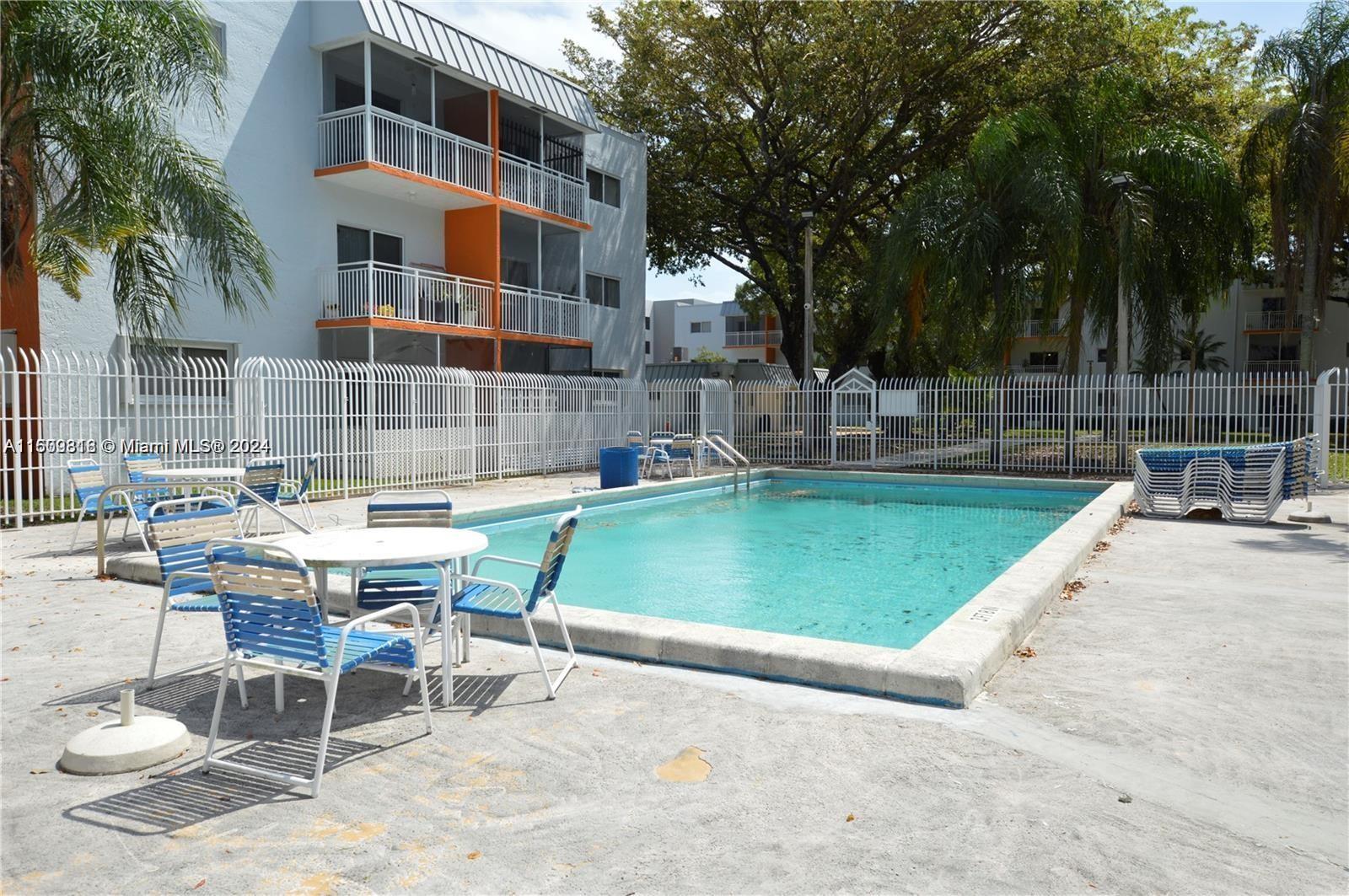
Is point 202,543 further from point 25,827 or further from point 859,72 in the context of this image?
point 859,72

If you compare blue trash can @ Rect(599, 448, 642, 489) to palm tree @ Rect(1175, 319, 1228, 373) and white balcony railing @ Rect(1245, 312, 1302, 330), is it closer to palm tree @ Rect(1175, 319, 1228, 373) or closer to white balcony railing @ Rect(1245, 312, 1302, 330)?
palm tree @ Rect(1175, 319, 1228, 373)

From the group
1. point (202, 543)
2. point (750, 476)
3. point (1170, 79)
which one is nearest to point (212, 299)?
point (750, 476)

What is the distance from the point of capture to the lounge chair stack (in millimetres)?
11820

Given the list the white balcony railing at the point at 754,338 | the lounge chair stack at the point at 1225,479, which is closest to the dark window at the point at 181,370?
the lounge chair stack at the point at 1225,479

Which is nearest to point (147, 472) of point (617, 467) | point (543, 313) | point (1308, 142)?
point (617, 467)

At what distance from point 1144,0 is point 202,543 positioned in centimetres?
2884

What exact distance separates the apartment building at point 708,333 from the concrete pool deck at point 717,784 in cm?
5892

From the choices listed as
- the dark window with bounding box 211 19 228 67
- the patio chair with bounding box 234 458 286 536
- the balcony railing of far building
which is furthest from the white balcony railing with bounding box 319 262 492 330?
the patio chair with bounding box 234 458 286 536

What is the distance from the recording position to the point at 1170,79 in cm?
2377

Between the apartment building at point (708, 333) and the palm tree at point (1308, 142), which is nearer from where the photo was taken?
the palm tree at point (1308, 142)

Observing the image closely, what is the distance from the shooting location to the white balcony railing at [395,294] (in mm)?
18922

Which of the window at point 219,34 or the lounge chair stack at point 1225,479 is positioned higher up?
the window at point 219,34

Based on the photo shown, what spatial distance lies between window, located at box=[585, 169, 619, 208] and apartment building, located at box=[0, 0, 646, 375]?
0.54 meters

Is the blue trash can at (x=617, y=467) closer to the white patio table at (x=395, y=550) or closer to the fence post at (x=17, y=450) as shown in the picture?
the fence post at (x=17, y=450)
